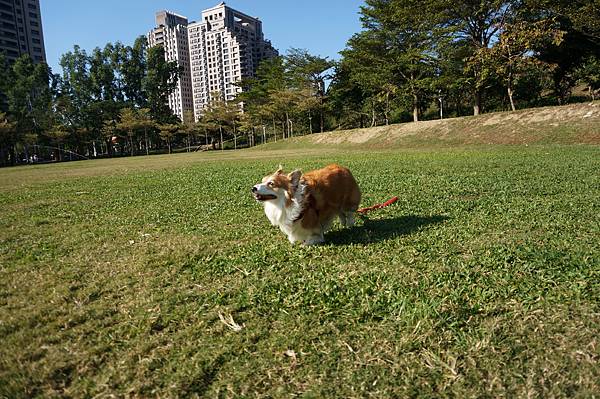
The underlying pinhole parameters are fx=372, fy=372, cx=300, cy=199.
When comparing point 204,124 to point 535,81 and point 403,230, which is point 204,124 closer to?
point 535,81

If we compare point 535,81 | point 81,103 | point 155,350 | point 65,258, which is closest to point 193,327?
point 155,350

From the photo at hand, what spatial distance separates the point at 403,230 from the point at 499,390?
2851 mm

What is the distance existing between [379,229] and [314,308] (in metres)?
2.21

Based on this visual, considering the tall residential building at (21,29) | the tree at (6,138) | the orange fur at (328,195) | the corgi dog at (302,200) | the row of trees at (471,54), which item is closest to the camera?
the corgi dog at (302,200)

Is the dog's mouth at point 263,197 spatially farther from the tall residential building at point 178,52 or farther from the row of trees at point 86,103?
the tall residential building at point 178,52

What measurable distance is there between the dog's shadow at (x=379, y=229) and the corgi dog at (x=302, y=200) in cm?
27

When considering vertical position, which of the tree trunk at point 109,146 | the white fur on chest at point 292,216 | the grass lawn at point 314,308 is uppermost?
the tree trunk at point 109,146

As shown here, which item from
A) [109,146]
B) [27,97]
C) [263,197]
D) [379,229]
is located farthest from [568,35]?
[27,97]

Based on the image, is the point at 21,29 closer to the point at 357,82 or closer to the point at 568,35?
the point at 357,82

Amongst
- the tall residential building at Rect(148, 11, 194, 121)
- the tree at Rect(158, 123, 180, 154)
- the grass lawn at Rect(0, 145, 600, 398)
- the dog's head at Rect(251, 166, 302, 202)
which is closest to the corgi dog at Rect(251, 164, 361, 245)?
the dog's head at Rect(251, 166, 302, 202)

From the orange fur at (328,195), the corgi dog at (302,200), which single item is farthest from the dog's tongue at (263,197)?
the orange fur at (328,195)

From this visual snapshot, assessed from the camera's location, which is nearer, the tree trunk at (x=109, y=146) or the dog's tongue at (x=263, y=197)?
the dog's tongue at (x=263, y=197)

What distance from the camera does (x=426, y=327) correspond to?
8.07ft

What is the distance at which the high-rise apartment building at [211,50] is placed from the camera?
10875 centimetres
